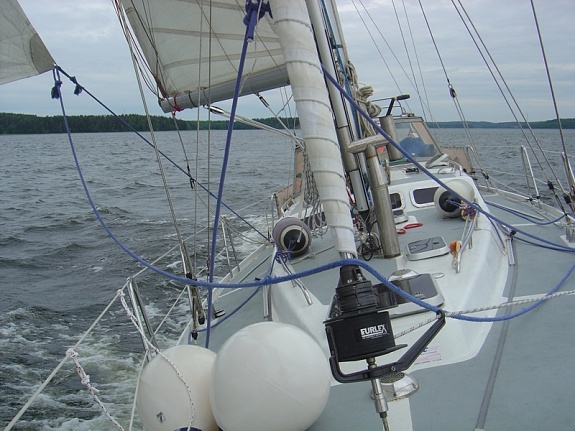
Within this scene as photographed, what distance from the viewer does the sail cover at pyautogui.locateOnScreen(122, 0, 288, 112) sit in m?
6.10

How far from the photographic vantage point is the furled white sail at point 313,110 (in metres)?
2.33

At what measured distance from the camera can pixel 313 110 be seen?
2.34 m

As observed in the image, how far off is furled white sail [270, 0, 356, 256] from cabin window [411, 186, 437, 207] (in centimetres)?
489

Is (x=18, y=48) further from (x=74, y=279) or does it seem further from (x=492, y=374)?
(x=74, y=279)

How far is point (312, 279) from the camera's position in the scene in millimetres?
5141

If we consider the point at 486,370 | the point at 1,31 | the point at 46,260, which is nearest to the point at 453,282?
the point at 486,370

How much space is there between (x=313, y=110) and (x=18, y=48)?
12.2 feet

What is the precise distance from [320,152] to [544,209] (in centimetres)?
617

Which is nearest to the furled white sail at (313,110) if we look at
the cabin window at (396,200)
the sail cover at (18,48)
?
the sail cover at (18,48)

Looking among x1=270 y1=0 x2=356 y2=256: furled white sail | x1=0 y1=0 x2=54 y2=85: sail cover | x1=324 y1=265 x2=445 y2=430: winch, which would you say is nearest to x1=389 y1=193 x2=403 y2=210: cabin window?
x1=0 y1=0 x2=54 y2=85: sail cover

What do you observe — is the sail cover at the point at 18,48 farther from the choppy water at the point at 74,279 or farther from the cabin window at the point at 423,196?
the cabin window at the point at 423,196

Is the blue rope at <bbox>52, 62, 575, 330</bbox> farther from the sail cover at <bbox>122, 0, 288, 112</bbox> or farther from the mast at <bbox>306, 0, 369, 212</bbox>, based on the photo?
the sail cover at <bbox>122, 0, 288, 112</bbox>

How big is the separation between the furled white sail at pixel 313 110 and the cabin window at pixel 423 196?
4890 millimetres

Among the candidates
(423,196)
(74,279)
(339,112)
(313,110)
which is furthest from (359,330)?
(74,279)
